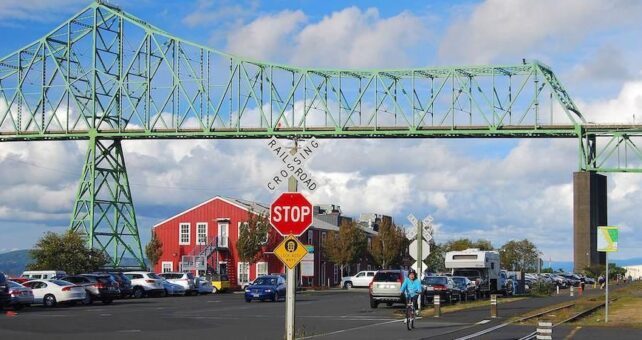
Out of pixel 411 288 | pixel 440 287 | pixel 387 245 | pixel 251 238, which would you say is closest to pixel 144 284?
pixel 440 287

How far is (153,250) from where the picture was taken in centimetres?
8712

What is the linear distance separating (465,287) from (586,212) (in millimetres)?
31184

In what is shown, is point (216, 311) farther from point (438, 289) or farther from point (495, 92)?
point (495, 92)

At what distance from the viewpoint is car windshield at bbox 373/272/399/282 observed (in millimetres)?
43969

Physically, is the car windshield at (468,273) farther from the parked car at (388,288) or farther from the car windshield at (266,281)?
the parked car at (388,288)

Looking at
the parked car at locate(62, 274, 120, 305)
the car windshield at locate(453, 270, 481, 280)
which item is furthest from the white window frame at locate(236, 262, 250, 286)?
the parked car at locate(62, 274, 120, 305)

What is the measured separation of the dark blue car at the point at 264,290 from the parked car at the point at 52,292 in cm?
931

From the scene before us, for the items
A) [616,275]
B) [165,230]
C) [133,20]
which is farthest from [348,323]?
[616,275]

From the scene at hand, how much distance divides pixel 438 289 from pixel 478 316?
38.0 ft

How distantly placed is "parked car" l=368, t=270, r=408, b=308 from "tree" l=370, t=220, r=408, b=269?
56658mm

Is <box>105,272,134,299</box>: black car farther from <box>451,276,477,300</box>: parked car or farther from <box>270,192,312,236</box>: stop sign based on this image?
<box>270,192,312,236</box>: stop sign

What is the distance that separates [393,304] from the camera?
47406mm

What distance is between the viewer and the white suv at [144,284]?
59.1m

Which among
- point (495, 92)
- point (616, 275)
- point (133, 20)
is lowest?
point (616, 275)
